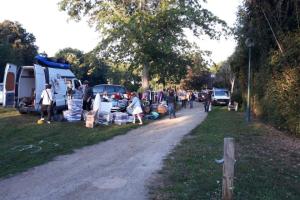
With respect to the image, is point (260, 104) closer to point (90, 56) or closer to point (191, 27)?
point (191, 27)

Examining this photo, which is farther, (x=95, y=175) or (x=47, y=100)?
(x=47, y=100)

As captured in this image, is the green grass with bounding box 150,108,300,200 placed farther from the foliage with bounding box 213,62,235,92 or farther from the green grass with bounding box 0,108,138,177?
the foliage with bounding box 213,62,235,92

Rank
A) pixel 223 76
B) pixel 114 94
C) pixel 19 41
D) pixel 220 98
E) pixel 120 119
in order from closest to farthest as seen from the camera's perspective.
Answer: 1. pixel 120 119
2. pixel 114 94
3. pixel 220 98
4. pixel 19 41
5. pixel 223 76

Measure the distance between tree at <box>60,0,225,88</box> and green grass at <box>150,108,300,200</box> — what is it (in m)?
17.7

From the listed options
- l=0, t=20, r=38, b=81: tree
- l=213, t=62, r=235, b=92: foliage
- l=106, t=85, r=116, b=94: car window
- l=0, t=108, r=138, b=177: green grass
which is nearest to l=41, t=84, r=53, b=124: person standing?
l=0, t=108, r=138, b=177: green grass

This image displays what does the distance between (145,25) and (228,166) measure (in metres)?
25.8

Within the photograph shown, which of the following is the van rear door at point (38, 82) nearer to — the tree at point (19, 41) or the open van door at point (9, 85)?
the open van door at point (9, 85)

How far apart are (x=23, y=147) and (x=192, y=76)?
245 feet

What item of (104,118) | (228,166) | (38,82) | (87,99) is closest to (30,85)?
(87,99)

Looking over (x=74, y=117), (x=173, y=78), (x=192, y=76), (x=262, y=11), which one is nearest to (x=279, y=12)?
(x=262, y=11)

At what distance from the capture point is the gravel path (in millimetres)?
7723

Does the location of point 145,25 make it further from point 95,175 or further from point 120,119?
point 95,175

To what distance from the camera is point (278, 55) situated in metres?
18.9

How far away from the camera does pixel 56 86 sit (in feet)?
73.1
